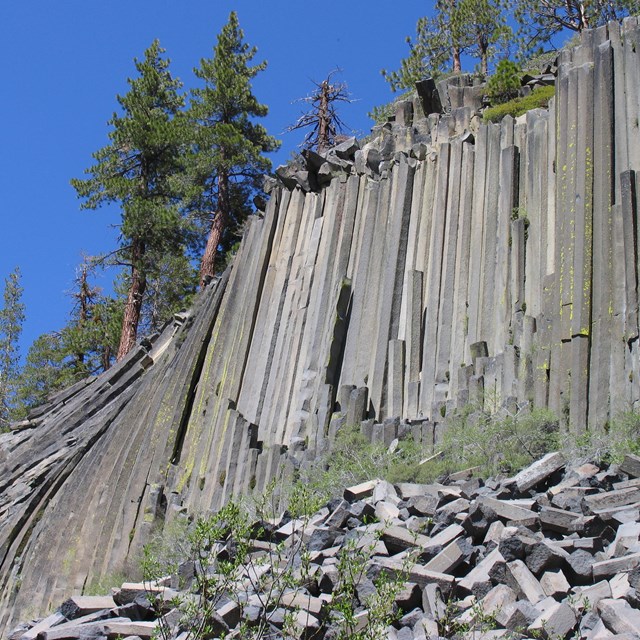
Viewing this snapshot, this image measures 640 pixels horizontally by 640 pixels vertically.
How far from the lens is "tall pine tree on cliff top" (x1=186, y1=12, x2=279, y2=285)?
987 inches

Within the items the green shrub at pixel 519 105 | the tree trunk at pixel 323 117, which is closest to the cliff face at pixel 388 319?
the green shrub at pixel 519 105

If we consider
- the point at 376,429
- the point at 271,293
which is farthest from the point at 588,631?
the point at 271,293

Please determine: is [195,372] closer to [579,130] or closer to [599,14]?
[579,130]

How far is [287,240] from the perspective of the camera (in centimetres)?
1603

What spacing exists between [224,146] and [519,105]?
11655 millimetres

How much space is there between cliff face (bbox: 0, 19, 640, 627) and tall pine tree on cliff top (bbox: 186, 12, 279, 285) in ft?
23.3

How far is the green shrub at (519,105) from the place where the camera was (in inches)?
569

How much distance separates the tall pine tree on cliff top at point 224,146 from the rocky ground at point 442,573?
628 inches

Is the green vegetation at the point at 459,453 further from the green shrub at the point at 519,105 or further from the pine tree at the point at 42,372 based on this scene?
the pine tree at the point at 42,372

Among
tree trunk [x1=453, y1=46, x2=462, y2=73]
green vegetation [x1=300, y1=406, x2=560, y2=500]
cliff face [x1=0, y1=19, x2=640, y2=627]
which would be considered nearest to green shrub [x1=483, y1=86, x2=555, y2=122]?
cliff face [x1=0, y1=19, x2=640, y2=627]

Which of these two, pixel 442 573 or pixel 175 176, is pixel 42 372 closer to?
pixel 175 176

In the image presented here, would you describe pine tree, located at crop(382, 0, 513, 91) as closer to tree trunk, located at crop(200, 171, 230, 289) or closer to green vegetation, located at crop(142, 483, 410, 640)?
tree trunk, located at crop(200, 171, 230, 289)

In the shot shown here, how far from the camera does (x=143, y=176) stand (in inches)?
1103

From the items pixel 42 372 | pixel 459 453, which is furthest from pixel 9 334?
pixel 459 453
